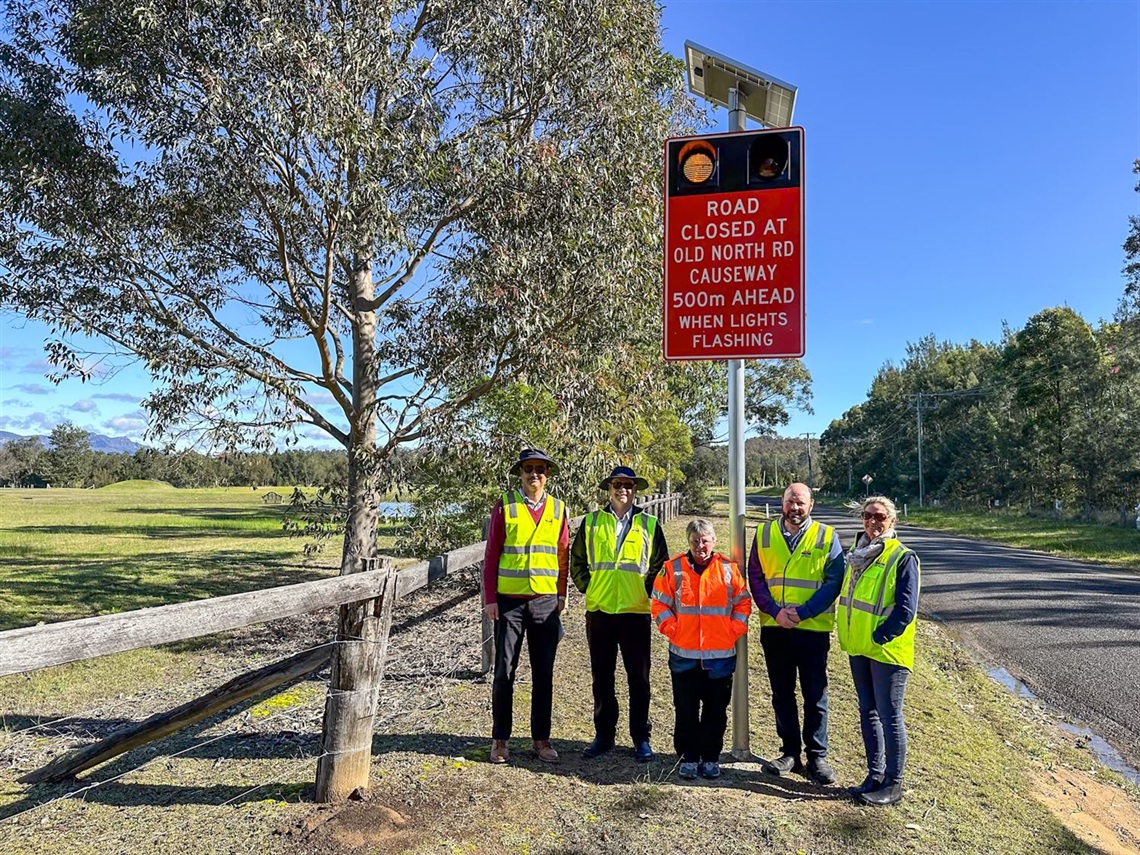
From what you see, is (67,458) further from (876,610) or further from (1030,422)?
(876,610)

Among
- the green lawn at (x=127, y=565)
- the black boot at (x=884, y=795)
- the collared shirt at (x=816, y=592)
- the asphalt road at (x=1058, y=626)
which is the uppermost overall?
the collared shirt at (x=816, y=592)

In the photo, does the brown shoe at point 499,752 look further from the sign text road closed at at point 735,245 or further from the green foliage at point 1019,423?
the green foliage at point 1019,423

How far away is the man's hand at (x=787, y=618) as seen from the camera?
4.48 metres

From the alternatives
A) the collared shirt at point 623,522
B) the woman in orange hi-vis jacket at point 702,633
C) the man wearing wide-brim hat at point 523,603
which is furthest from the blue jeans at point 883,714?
the man wearing wide-brim hat at point 523,603

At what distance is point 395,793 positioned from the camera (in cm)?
432

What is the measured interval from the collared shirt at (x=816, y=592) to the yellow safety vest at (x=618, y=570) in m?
0.67

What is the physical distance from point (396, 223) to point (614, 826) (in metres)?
5.99

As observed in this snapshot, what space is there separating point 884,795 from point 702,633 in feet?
4.21

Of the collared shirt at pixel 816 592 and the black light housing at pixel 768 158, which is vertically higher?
the black light housing at pixel 768 158

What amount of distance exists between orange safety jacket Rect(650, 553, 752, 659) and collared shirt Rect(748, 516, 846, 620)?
0.10 m

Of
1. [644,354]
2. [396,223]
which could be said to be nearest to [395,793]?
[396,223]

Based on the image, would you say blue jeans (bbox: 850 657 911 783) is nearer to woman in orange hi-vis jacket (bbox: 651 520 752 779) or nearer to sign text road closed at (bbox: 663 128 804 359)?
woman in orange hi-vis jacket (bbox: 651 520 752 779)

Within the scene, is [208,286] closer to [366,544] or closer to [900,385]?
[366,544]

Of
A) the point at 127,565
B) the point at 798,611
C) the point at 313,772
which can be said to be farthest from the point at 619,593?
the point at 127,565
